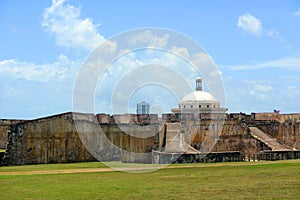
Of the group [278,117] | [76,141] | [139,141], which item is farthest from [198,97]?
[76,141]

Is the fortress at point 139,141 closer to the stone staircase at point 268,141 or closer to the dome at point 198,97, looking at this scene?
the stone staircase at point 268,141

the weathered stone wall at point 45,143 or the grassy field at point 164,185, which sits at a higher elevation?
the weathered stone wall at point 45,143

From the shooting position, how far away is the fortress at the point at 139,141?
38000 mm

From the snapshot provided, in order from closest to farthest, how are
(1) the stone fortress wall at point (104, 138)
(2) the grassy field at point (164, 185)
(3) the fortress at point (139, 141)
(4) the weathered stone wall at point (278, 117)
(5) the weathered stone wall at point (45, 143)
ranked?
(2) the grassy field at point (164, 185) → (3) the fortress at point (139, 141) → (5) the weathered stone wall at point (45, 143) → (1) the stone fortress wall at point (104, 138) → (4) the weathered stone wall at point (278, 117)

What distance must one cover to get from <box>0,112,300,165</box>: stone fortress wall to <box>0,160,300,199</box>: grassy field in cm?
1357

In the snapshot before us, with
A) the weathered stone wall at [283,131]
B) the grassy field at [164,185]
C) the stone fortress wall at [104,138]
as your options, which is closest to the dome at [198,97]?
the weathered stone wall at [283,131]

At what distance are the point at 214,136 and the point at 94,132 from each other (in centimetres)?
1103

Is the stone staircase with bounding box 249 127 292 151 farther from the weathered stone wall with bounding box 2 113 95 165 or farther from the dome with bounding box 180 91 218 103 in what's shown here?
the dome with bounding box 180 91 218 103

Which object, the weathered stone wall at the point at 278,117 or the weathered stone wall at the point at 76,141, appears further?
the weathered stone wall at the point at 278,117

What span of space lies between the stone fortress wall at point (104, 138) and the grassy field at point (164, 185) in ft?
44.5

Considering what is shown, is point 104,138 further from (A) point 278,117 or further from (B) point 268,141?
(A) point 278,117

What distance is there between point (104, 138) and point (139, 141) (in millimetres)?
3357

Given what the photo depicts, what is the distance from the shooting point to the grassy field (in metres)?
18.2

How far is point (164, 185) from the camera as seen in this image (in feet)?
69.7
